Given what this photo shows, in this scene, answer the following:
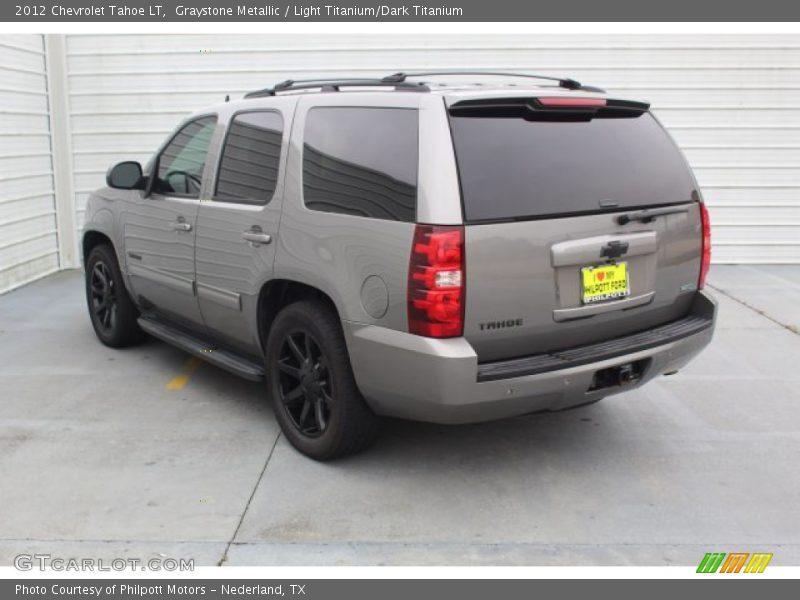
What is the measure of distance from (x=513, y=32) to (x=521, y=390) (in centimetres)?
685

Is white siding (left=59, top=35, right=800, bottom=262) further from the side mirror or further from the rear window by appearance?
the rear window

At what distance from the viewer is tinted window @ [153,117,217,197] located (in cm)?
515

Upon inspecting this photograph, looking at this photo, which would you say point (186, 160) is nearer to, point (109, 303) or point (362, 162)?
point (109, 303)

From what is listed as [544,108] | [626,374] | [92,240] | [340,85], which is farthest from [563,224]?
[92,240]

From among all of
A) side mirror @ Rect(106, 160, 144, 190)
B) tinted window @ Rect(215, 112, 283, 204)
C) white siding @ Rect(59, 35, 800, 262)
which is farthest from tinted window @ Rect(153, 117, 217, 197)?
white siding @ Rect(59, 35, 800, 262)

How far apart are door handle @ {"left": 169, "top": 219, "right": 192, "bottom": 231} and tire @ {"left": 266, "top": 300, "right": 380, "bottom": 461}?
1086mm

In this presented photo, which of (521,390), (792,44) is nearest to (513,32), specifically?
(792,44)

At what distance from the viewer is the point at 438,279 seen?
3.46 meters

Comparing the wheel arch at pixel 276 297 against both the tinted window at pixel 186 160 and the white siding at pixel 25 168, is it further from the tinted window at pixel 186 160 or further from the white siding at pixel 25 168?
the white siding at pixel 25 168

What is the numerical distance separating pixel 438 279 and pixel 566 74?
6.88m

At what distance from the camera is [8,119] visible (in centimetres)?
862

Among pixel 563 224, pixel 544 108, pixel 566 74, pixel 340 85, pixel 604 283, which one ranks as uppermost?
pixel 566 74

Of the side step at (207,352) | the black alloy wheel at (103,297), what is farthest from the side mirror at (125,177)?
the side step at (207,352)

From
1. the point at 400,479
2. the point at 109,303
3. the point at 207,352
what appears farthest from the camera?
the point at 109,303
